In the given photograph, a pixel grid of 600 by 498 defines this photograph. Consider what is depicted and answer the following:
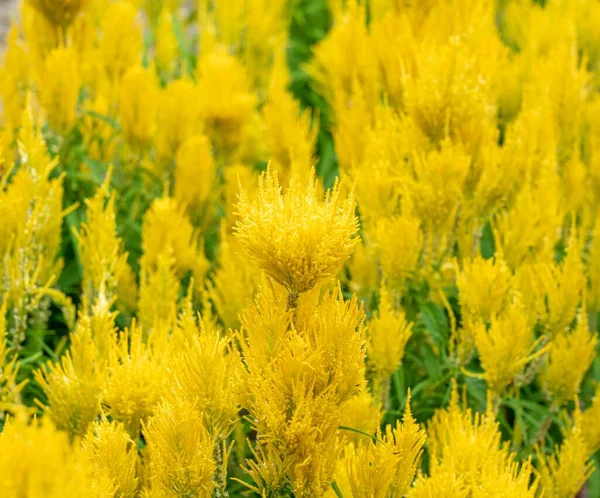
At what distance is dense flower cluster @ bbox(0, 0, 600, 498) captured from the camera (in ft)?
3.07

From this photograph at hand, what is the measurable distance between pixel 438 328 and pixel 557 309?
0.75ft

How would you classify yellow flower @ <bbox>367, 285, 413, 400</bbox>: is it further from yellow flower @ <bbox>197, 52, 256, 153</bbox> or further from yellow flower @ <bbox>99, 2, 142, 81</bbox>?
yellow flower @ <bbox>99, 2, 142, 81</bbox>

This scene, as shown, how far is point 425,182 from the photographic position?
56.5 inches

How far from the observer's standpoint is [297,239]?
0.91 meters

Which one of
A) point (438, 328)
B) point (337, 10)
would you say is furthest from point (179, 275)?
point (337, 10)

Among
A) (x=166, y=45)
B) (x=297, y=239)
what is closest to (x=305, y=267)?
(x=297, y=239)

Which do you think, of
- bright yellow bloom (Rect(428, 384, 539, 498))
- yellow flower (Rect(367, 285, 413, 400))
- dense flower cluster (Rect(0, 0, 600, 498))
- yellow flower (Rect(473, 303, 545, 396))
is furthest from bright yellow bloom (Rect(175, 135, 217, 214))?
bright yellow bloom (Rect(428, 384, 539, 498))

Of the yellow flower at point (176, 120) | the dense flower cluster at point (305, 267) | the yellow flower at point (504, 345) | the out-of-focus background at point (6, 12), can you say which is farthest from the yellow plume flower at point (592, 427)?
the out-of-focus background at point (6, 12)

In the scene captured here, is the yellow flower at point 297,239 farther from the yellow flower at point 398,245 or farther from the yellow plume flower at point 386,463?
the yellow flower at point 398,245

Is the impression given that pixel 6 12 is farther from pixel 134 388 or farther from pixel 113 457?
pixel 113 457

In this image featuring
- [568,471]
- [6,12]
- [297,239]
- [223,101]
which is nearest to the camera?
[297,239]

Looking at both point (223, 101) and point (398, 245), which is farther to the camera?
point (223, 101)

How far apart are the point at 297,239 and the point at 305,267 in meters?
0.03

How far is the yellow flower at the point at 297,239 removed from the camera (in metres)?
0.91
